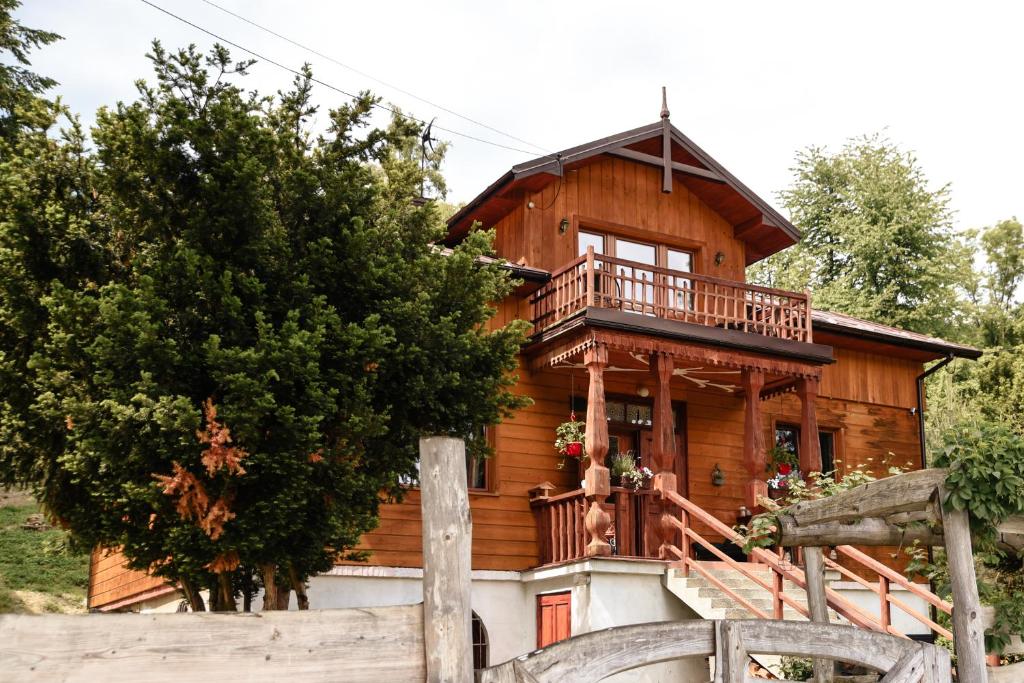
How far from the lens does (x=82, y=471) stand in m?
8.22

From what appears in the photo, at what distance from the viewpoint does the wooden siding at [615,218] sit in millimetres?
16625

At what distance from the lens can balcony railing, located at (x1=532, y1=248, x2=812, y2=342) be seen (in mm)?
14492

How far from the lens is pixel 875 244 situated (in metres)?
34.1

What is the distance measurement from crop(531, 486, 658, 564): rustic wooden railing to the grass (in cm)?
1074

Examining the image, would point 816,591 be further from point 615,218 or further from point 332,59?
A: point 332,59

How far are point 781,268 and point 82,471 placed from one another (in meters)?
31.2

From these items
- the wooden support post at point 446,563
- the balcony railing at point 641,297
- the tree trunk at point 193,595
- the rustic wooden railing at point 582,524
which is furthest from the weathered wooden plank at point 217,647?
the balcony railing at point 641,297

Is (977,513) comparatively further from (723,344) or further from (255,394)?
(723,344)

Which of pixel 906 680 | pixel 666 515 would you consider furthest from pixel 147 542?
pixel 666 515

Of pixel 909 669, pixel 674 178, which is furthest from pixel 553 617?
pixel 674 178

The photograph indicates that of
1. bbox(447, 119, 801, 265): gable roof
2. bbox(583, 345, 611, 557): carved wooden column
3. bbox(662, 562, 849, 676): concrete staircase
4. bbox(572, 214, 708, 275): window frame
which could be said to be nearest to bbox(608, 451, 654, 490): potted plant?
bbox(583, 345, 611, 557): carved wooden column

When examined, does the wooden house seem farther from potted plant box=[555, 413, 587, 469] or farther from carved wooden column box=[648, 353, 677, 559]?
potted plant box=[555, 413, 587, 469]

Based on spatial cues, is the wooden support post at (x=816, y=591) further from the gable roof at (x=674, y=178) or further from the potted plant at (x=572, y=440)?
the gable roof at (x=674, y=178)

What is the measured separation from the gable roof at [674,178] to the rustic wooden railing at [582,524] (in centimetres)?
509
